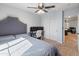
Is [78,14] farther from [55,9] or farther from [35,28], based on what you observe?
[35,28]

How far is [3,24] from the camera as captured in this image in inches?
53.4

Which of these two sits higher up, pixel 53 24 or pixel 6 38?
pixel 53 24

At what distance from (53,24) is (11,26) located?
732mm

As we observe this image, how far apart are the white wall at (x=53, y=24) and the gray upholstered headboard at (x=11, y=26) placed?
15.0 inches

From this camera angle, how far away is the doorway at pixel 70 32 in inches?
55.8

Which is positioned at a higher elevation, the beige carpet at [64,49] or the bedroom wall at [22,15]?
the bedroom wall at [22,15]

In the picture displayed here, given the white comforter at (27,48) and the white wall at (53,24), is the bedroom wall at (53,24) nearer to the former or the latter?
the white wall at (53,24)

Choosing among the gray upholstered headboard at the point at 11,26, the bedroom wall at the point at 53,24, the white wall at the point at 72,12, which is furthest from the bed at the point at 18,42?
the white wall at the point at 72,12

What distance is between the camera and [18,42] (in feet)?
4.65

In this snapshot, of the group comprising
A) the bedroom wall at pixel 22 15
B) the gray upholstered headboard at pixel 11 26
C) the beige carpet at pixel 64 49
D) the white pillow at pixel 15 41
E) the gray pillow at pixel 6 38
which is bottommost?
the beige carpet at pixel 64 49

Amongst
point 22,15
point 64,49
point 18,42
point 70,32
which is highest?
point 22,15

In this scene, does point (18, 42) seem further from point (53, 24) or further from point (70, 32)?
point (70, 32)

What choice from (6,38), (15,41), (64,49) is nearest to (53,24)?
(64,49)

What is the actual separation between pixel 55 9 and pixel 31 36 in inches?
24.7
